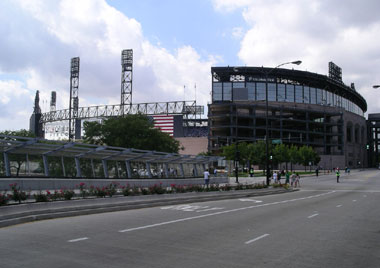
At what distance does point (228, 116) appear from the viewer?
11362cm

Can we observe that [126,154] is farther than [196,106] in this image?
No

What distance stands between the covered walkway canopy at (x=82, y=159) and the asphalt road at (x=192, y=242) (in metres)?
10.1

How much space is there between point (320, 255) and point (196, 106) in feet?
289

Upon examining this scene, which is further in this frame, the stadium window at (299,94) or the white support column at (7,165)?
the stadium window at (299,94)

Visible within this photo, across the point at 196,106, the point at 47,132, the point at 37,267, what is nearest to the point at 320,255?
the point at 37,267

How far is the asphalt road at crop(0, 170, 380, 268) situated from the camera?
7.84m

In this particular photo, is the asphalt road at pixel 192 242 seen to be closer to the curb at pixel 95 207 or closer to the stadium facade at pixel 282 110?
the curb at pixel 95 207

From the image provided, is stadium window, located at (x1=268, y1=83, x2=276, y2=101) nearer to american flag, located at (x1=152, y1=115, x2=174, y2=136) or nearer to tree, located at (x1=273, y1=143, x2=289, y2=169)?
american flag, located at (x1=152, y1=115, x2=174, y2=136)

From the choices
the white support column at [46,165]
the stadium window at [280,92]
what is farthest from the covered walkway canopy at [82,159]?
the stadium window at [280,92]

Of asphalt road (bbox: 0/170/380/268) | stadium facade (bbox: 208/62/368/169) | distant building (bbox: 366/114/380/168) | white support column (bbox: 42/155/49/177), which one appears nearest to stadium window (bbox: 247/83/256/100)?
stadium facade (bbox: 208/62/368/169)

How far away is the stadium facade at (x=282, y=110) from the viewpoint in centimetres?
11544

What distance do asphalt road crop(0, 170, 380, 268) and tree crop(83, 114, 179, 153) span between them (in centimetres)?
4199

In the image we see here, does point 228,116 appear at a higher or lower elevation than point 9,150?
higher

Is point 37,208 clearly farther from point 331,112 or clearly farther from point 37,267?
point 331,112
